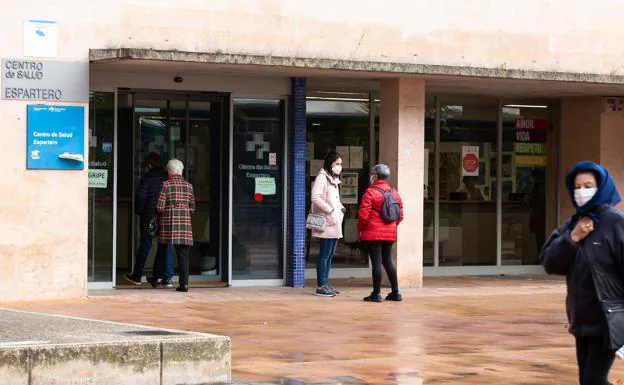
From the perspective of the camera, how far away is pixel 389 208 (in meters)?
16.2

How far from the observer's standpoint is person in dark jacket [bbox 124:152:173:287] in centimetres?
1759

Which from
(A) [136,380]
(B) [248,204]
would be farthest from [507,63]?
(A) [136,380]

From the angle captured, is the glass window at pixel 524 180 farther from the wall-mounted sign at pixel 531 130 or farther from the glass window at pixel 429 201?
the glass window at pixel 429 201

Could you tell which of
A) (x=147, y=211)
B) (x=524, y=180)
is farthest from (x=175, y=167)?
(x=524, y=180)

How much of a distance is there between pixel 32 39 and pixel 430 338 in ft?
20.5

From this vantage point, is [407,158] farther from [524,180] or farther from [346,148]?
[524,180]

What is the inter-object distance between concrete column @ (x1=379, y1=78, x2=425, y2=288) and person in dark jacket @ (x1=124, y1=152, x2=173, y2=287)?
3.20 m

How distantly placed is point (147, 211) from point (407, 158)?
144 inches

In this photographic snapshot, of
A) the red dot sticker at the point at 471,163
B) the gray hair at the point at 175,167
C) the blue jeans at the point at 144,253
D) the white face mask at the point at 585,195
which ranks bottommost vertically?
the blue jeans at the point at 144,253

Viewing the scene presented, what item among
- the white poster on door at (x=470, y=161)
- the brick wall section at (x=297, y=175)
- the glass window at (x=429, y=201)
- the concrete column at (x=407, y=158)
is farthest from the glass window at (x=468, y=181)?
the brick wall section at (x=297, y=175)

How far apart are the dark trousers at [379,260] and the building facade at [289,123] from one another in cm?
185

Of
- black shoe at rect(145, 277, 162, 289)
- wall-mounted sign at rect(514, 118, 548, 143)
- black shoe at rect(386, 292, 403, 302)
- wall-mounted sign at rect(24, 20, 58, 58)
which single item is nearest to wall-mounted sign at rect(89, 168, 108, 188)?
black shoe at rect(145, 277, 162, 289)

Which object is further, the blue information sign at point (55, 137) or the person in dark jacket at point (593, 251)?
the blue information sign at point (55, 137)

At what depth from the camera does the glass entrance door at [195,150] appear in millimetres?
18062
